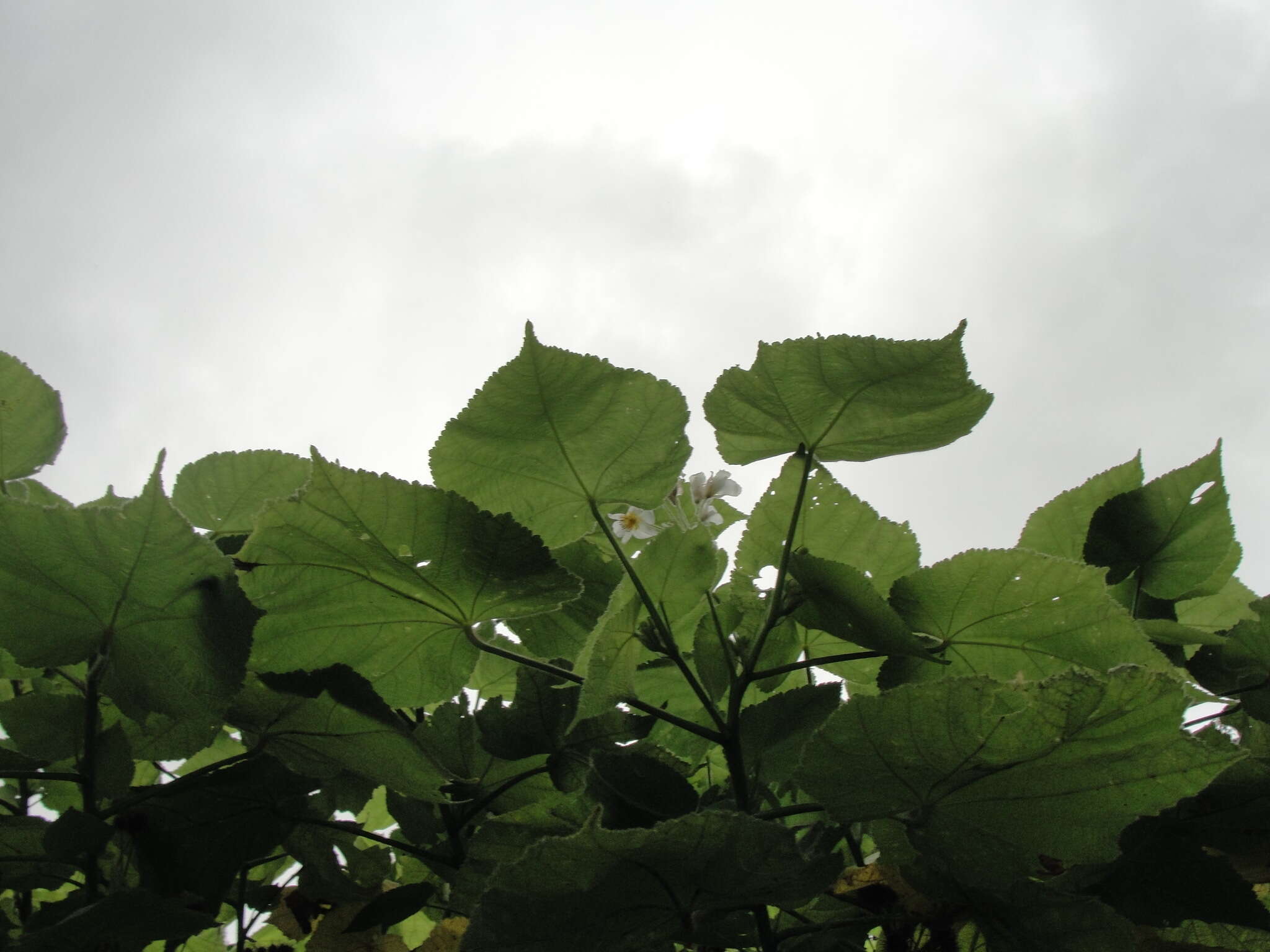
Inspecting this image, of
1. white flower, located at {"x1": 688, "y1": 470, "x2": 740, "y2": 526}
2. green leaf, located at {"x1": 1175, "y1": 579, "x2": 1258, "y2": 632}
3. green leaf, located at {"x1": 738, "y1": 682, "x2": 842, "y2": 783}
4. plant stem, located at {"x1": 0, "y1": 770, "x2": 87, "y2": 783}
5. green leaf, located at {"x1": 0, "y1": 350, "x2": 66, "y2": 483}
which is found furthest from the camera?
white flower, located at {"x1": 688, "y1": 470, "x2": 740, "y2": 526}

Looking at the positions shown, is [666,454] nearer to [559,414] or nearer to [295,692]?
[559,414]

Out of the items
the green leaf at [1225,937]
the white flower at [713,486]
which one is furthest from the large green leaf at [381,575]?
the white flower at [713,486]

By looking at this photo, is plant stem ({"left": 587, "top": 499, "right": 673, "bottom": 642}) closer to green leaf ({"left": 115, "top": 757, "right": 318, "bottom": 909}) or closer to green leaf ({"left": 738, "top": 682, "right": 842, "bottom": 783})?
green leaf ({"left": 738, "top": 682, "right": 842, "bottom": 783})

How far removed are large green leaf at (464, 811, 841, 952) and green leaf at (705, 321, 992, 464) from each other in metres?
0.31

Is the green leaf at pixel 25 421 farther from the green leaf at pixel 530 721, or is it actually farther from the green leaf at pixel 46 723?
the green leaf at pixel 530 721

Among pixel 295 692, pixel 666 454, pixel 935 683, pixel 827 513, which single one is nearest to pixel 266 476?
pixel 295 692

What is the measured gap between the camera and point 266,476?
87cm

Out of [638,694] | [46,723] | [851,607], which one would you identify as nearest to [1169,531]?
[851,607]

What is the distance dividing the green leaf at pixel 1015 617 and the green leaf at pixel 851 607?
1.4 inches

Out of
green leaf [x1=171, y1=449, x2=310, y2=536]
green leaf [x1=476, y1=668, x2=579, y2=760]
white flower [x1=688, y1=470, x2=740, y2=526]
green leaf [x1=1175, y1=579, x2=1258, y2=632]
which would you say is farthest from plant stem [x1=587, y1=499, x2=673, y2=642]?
white flower [x1=688, y1=470, x2=740, y2=526]

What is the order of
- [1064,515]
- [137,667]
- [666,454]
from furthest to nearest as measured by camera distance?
1. [1064,515]
2. [666,454]
3. [137,667]

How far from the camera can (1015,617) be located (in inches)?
25.0

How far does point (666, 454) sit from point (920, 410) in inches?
7.3

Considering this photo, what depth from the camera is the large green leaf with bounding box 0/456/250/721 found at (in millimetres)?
518
